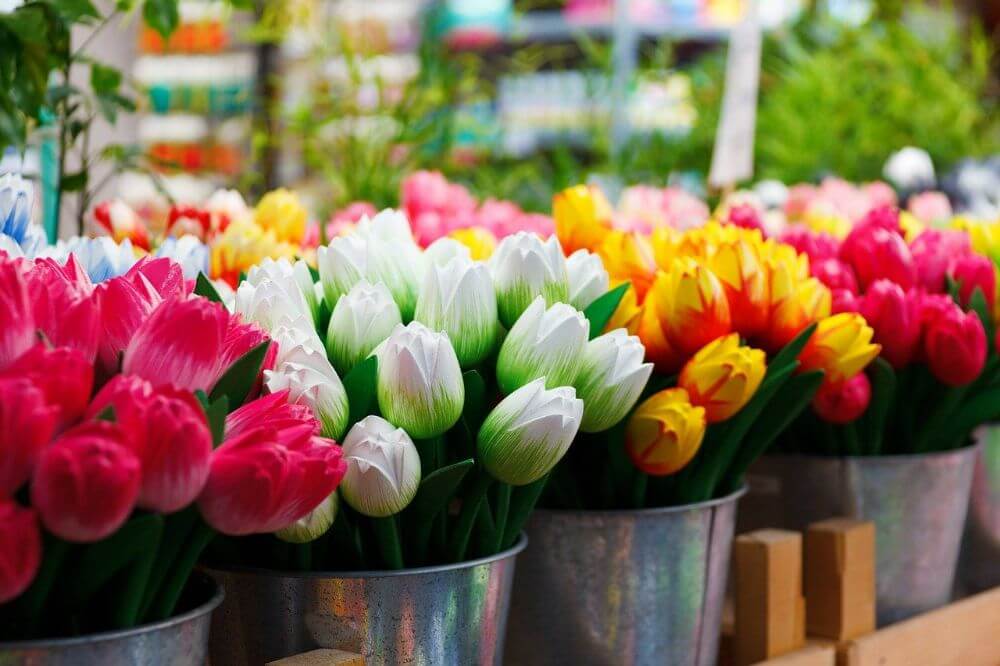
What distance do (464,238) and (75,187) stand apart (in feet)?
1.20

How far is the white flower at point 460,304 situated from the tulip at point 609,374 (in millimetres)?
57

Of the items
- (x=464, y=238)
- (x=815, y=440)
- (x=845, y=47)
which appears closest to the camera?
(x=464, y=238)

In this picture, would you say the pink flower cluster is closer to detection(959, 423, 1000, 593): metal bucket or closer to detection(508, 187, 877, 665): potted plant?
detection(508, 187, 877, 665): potted plant

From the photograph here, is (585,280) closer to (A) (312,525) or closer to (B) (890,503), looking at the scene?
(A) (312,525)

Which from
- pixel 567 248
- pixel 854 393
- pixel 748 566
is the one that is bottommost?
pixel 748 566

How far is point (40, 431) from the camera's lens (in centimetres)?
46

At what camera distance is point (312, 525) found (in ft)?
2.03

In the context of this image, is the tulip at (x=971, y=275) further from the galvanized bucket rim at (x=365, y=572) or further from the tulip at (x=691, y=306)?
the galvanized bucket rim at (x=365, y=572)

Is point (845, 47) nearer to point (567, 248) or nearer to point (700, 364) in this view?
point (567, 248)

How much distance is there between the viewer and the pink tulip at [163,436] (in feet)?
1.55

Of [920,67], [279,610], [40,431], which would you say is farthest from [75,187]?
[920,67]

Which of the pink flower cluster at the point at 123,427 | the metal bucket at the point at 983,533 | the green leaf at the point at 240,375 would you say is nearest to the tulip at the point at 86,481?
the pink flower cluster at the point at 123,427

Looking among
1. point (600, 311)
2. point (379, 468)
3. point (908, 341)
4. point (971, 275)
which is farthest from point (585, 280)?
point (971, 275)

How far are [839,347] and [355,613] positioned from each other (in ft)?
1.35
